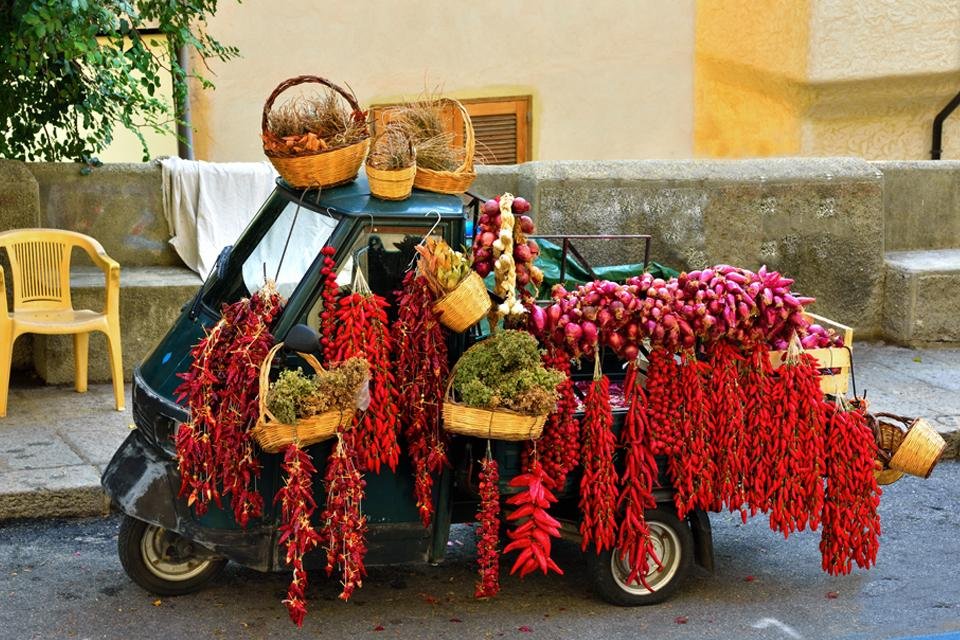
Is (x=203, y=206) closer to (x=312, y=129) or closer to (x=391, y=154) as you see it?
(x=312, y=129)

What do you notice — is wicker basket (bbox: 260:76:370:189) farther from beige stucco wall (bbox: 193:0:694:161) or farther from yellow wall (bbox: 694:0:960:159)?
yellow wall (bbox: 694:0:960:159)

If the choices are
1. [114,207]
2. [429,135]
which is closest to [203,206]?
[114,207]

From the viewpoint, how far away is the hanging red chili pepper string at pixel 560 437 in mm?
5137

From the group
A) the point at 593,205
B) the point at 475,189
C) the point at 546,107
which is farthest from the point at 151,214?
the point at 546,107

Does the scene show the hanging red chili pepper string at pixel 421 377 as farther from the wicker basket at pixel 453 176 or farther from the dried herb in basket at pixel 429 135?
the dried herb in basket at pixel 429 135

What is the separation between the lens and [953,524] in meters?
6.54

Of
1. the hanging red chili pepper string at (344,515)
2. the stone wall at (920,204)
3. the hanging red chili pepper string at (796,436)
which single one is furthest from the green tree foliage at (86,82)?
the stone wall at (920,204)

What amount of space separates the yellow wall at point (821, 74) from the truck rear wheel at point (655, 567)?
329 inches

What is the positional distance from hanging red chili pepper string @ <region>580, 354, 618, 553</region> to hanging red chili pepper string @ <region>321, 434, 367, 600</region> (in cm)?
90

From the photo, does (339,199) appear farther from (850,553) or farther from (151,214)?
(151,214)

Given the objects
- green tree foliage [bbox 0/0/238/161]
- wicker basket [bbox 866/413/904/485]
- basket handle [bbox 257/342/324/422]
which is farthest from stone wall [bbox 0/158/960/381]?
basket handle [bbox 257/342/324/422]

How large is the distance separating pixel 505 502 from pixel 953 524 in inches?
102

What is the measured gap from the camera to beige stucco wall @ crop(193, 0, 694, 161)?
Result: 479 inches

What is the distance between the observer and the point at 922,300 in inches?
367
